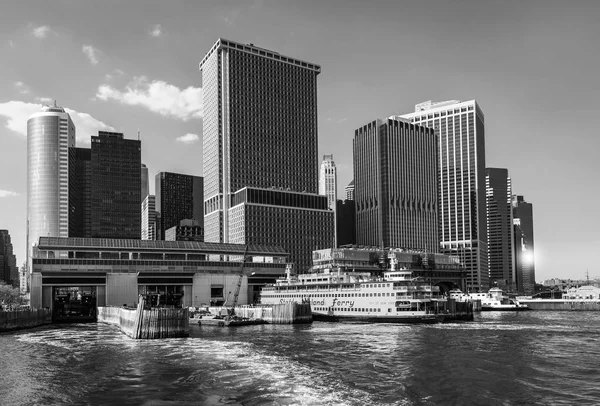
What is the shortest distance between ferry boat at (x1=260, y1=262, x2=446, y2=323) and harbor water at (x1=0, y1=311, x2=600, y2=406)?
37271mm

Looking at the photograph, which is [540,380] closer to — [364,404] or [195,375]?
[364,404]

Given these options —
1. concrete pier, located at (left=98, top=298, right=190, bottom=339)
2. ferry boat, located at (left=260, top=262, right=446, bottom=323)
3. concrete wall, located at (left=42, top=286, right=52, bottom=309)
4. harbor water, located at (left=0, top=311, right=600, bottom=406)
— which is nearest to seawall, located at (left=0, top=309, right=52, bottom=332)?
concrete wall, located at (left=42, top=286, right=52, bottom=309)

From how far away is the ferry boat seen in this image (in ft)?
528

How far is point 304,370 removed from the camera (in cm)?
7769

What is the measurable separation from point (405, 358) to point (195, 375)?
107ft

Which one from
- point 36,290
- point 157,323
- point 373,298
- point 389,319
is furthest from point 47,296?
point 389,319

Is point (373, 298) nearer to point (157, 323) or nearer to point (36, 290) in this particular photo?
point (157, 323)

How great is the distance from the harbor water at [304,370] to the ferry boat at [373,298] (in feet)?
122

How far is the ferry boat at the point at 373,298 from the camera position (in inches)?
6339

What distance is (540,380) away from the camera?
73125mm

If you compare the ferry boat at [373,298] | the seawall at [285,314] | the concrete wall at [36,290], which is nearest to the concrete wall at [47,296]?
the concrete wall at [36,290]

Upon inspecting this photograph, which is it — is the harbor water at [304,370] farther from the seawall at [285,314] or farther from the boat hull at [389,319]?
the seawall at [285,314]

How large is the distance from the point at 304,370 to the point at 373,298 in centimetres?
9279

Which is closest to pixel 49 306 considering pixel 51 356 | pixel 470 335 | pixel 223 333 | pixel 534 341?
pixel 223 333
